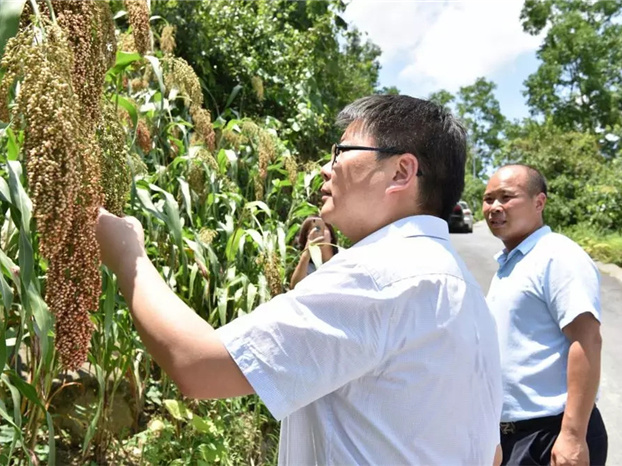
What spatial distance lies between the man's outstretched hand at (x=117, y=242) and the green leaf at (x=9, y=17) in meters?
0.38

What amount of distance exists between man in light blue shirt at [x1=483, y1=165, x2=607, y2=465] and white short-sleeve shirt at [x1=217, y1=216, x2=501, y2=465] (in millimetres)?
1225

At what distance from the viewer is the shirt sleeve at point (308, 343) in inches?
46.7

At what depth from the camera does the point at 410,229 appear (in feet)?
4.55

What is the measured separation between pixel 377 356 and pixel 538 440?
1683 millimetres

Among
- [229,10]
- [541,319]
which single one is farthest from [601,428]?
[229,10]

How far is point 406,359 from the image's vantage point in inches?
49.2

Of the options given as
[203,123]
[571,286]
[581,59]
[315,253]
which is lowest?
[571,286]

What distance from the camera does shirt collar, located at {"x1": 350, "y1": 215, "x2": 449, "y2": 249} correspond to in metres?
1.38

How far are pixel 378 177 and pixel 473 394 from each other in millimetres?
518

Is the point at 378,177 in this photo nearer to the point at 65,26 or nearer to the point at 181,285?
the point at 65,26

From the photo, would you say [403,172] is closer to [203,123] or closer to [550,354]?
[550,354]

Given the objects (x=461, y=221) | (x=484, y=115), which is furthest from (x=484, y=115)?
(x=461, y=221)

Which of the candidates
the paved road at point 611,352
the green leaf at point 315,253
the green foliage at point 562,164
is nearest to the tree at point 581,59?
the green foliage at point 562,164

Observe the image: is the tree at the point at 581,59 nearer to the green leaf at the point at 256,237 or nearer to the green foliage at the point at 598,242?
the green foliage at the point at 598,242
